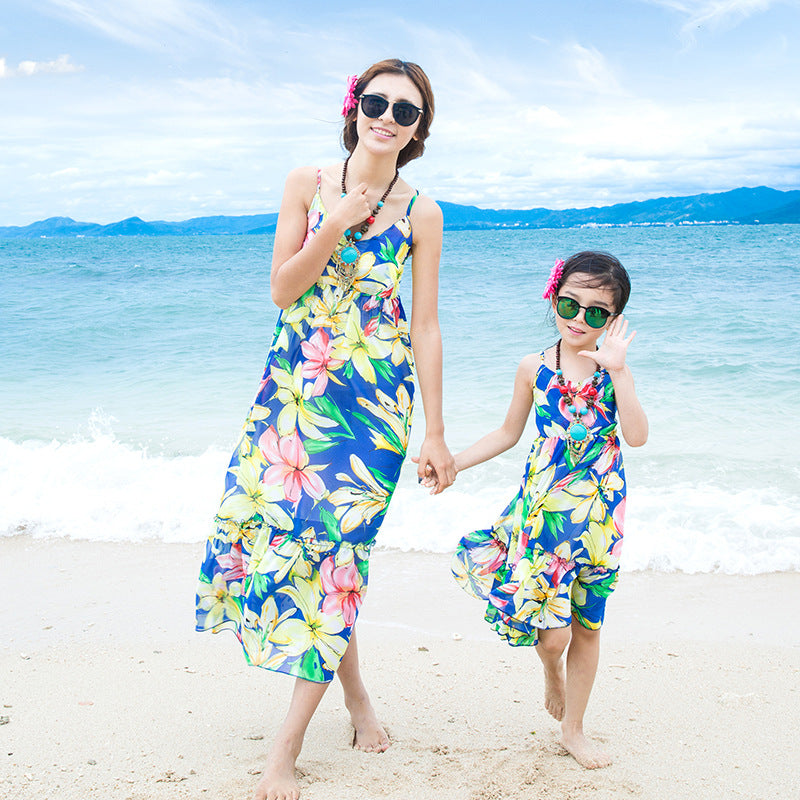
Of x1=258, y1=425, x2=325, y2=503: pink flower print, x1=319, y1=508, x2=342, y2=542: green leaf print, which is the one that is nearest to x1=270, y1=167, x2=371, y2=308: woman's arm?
x1=258, y1=425, x2=325, y2=503: pink flower print

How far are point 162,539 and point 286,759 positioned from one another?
3240 millimetres

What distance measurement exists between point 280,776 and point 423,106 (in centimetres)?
218

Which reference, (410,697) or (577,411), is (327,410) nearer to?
(577,411)

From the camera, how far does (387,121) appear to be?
2711 mm

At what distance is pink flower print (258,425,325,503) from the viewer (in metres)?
2.66

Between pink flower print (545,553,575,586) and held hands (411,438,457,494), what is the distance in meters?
0.43

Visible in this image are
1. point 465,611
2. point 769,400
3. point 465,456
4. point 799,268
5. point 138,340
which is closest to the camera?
point 465,456

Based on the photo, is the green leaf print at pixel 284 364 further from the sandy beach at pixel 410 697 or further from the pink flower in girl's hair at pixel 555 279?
the sandy beach at pixel 410 697

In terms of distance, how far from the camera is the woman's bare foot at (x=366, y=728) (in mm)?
2990

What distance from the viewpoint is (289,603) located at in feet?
8.72

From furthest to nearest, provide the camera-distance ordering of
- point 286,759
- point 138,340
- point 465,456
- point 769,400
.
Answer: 1. point 138,340
2. point 769,400
3. point 465,456
4. point 286,759

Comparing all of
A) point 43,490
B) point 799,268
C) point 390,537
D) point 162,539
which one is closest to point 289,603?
point 390,537

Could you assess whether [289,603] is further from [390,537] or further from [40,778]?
[390,537]

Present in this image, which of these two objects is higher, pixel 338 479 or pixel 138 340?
pixel 338 479
